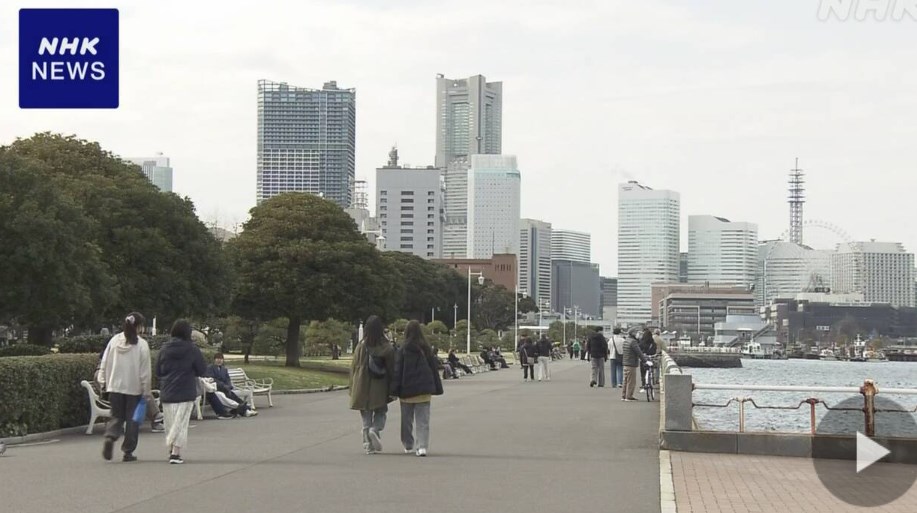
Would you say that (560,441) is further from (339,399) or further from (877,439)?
(339,399)

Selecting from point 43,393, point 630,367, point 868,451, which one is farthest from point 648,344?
point 43,393

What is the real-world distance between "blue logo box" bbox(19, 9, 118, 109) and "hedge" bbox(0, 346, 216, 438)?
187 inches

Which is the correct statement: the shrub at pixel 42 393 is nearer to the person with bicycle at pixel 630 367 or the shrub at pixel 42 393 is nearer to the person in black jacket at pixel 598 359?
the person with bicycle at pixel 630 367

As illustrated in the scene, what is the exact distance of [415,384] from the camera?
48.5 ft

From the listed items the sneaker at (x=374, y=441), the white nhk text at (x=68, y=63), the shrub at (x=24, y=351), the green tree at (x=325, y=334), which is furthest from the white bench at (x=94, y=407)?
the green tree at (x=325, y=334)

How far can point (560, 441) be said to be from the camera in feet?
55.3

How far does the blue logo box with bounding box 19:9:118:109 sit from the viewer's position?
1327cm

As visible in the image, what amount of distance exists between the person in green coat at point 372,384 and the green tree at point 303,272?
93.2 feet

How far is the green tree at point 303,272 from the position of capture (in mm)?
43594

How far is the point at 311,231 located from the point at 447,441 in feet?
97.2

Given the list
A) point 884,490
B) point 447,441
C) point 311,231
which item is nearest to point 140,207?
point 311,231

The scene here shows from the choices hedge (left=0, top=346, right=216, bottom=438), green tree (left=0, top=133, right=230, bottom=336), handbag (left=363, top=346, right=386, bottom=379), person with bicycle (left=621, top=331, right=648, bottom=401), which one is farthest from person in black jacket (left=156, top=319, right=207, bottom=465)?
green tree (left=0, top=133, right=230, bottom=336)

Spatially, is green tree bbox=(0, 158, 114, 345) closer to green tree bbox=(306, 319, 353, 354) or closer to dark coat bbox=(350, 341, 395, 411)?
dark coat bbox=(350, 341, 395, 411)

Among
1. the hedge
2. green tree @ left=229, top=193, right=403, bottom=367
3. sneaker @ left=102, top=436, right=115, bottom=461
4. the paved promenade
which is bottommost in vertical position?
the paved promenade
